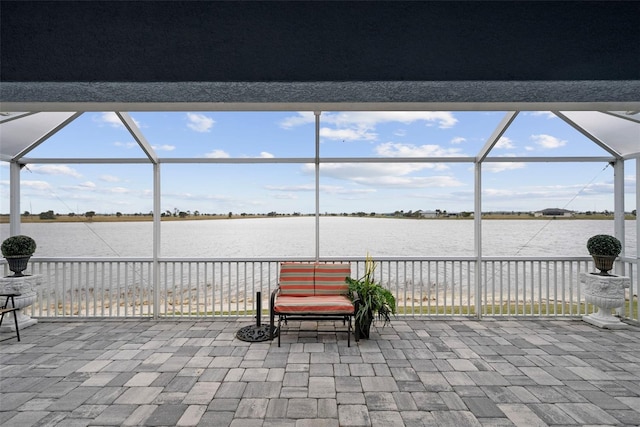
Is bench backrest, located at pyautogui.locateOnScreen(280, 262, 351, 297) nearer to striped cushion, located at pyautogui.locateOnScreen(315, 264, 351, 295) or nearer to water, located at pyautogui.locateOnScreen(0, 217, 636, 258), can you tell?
striped cushion, located at pyautogui.locateOnScreen(315, 264, 351, 295)

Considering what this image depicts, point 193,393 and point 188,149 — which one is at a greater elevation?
point 188,149

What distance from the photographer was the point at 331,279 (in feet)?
15.4

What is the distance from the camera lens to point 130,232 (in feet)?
19.5

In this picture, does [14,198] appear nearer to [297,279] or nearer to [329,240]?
[297,279]

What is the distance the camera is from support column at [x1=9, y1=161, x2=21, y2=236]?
4.95m

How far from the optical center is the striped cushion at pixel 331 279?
4.64 m

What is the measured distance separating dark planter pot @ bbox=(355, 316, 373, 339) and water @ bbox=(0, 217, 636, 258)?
1.21 metres

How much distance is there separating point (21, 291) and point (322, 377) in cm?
421

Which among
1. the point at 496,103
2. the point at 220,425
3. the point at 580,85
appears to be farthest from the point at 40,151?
the point at 580,85

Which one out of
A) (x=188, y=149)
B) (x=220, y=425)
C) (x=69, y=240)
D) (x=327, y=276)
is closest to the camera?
(x=220, y=425)

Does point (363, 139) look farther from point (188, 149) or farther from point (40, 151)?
point (40, 151)

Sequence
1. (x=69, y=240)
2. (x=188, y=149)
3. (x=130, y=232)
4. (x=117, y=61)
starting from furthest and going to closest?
(x=130, y=232)
(x=69, y=240)
(x=188, y=149)
(x=117, y=61)

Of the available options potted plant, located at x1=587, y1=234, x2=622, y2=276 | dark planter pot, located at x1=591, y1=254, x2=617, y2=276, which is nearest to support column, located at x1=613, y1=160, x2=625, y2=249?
potted plant, located at x1=587, y1=234, x2=622, y2=276

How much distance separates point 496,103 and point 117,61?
78.8 inches
